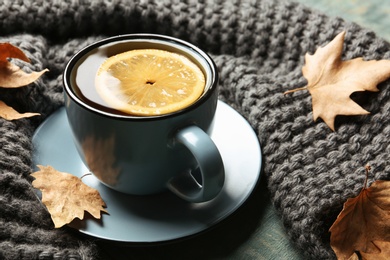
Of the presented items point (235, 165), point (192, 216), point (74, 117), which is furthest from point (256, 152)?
point (74, 117)

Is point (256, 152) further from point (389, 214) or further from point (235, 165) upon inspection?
point (389, 214)

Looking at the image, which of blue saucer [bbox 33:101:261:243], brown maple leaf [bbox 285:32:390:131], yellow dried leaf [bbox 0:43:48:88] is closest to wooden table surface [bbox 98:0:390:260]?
blue saucer [bbox 33:101:261:243]

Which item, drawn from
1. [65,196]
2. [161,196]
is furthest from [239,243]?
[65,196]

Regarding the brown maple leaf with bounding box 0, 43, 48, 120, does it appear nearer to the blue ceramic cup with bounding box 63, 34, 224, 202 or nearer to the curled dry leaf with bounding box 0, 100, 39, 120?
the curled dry leaf with bounding box 0, 100, 39, 120

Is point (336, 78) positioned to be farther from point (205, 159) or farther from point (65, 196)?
point (65, 196)

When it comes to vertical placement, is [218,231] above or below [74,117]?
below
